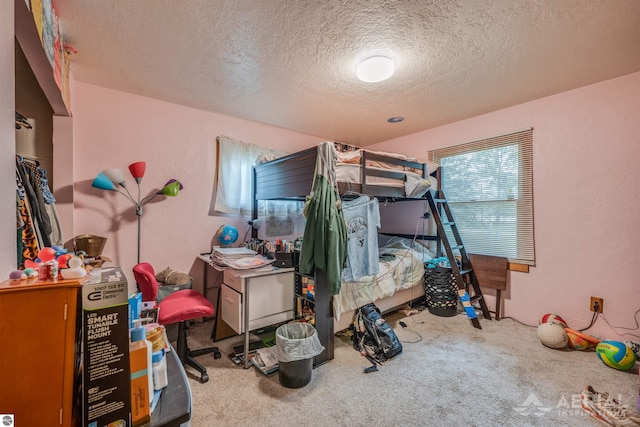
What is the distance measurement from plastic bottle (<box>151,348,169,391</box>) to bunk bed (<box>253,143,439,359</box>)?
141 centimetres

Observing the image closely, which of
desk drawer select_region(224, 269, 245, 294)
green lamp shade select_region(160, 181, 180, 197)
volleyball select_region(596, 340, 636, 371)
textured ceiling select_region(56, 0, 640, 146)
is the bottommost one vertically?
volleyball select_region(596, 340, 636, 371)

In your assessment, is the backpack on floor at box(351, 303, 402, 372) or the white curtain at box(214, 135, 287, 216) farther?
the white curtain at box(214, 135, 287, 216)

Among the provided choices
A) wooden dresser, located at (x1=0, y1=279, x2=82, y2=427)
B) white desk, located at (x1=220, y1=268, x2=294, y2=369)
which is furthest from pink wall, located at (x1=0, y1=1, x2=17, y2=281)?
white desk, located at (x1=220, y1=268, x2=294, y2=369)

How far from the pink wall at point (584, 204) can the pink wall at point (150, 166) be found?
3.30 metres

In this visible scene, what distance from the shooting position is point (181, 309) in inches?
77.6

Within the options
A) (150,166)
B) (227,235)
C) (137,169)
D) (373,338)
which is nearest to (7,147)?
(137,169)

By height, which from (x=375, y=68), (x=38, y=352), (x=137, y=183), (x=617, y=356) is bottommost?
(x=617, y=356)

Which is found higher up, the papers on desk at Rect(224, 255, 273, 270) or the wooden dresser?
the wooden dresser

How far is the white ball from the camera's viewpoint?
235 cm

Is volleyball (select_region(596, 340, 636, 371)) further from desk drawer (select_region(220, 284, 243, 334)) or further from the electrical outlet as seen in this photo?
desk drawer (select_region(220, 284, 243, 334))

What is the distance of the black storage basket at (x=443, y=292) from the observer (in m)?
3.13

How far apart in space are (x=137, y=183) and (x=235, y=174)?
1.01 metres

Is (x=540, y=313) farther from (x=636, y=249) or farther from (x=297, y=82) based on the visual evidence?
(x=297, y=82)

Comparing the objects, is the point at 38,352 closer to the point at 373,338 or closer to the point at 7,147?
the point at 7,147
